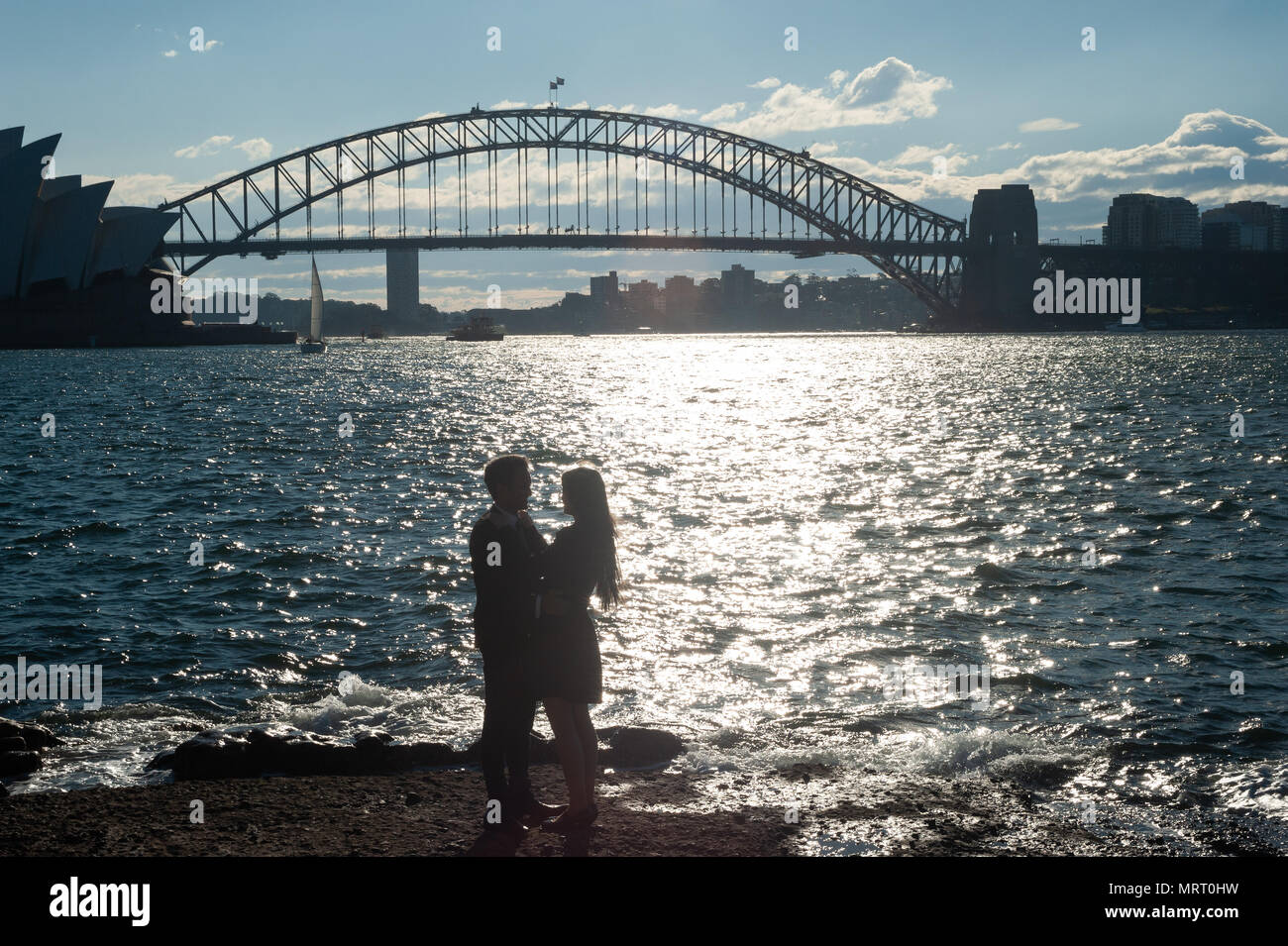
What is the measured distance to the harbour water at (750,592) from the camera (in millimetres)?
8172

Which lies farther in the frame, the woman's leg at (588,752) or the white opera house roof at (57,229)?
the white opera house roof at (57,229)

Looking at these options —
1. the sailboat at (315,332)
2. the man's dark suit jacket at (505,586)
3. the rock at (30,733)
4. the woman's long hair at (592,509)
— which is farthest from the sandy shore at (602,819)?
the sailboat at (315,332)

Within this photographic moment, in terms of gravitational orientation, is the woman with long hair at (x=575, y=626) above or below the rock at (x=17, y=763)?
above

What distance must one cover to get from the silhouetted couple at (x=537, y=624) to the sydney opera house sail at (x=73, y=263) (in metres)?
96.9

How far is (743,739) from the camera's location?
26.2 ft

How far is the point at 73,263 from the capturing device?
4018 inches

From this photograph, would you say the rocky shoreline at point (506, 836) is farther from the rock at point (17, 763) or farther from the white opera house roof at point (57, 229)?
the white opera house roof at point (57, 229)

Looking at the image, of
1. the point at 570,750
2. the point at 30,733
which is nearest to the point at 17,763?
the point at 30,733

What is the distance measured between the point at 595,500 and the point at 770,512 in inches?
573

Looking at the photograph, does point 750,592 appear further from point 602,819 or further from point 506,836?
point 506,836

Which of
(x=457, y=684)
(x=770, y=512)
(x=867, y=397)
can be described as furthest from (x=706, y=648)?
(x=867, y=397)

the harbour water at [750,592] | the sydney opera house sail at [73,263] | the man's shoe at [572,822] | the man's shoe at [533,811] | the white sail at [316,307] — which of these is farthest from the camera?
the white sail at [316,307]

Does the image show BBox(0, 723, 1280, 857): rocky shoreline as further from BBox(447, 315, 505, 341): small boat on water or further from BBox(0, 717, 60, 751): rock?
BBox(447, 315, 505, 341): small boat on water
